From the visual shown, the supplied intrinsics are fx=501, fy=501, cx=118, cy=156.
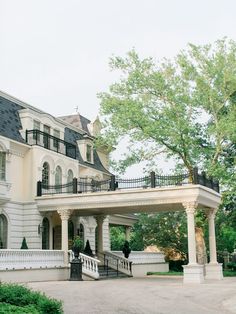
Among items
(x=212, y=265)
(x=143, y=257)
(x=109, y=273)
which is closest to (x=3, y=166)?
(x=109, y=273)

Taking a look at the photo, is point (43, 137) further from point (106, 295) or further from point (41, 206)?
point (106, 295)

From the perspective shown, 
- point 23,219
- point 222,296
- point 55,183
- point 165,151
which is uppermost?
point 165,151

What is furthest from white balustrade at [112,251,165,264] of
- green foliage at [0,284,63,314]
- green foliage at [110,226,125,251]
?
green foliage at [0,284,63,314]

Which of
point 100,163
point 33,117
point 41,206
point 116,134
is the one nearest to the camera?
point 41,206

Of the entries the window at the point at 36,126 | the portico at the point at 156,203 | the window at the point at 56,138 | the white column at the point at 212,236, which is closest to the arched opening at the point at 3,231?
the portico at the point at 156,203

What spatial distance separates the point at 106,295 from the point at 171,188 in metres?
9.88

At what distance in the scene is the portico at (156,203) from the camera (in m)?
24.6

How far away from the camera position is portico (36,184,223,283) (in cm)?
2462

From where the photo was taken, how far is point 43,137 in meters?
30.0

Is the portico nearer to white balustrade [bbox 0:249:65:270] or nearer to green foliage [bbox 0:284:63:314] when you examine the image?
white balustrade [bbox 0:249:65:270]

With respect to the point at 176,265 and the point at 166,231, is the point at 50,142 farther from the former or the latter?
the point at 176,265

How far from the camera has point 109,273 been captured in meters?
29.4

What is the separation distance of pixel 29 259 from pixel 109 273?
704cm

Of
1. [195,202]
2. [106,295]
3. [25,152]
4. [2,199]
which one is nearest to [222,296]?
[106,295]
